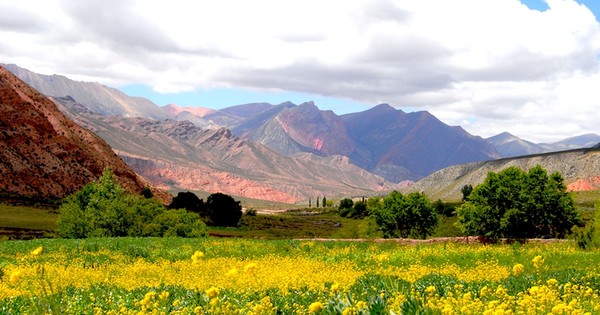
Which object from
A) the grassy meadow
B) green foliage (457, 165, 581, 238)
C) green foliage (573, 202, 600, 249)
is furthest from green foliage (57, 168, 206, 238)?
green foliage (573, 202, 600, 249)

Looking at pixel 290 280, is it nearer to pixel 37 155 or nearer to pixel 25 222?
pixel 25 222

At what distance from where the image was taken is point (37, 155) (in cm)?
18150

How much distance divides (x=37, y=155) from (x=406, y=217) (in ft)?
479

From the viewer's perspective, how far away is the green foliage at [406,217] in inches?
2975

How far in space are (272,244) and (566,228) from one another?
42.8 meters

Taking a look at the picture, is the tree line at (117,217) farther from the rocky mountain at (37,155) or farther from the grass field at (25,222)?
the rocky mountain at (37,155)

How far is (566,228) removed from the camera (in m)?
64.2

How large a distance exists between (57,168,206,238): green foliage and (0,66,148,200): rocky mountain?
99.3 m

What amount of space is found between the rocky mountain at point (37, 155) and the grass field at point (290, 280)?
146777 mm

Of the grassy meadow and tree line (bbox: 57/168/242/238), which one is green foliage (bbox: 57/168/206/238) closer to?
tree line (bbox: 57/168/242/238)

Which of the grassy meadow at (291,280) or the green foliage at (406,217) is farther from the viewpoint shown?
the green foliage at (406,217)

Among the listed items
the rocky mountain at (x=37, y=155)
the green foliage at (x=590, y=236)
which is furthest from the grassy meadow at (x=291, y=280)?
the rocky mountain at (x=37, y=155)

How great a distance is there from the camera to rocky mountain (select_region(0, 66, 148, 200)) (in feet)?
555

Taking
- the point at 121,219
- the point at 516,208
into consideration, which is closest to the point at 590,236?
the point at 516,208
